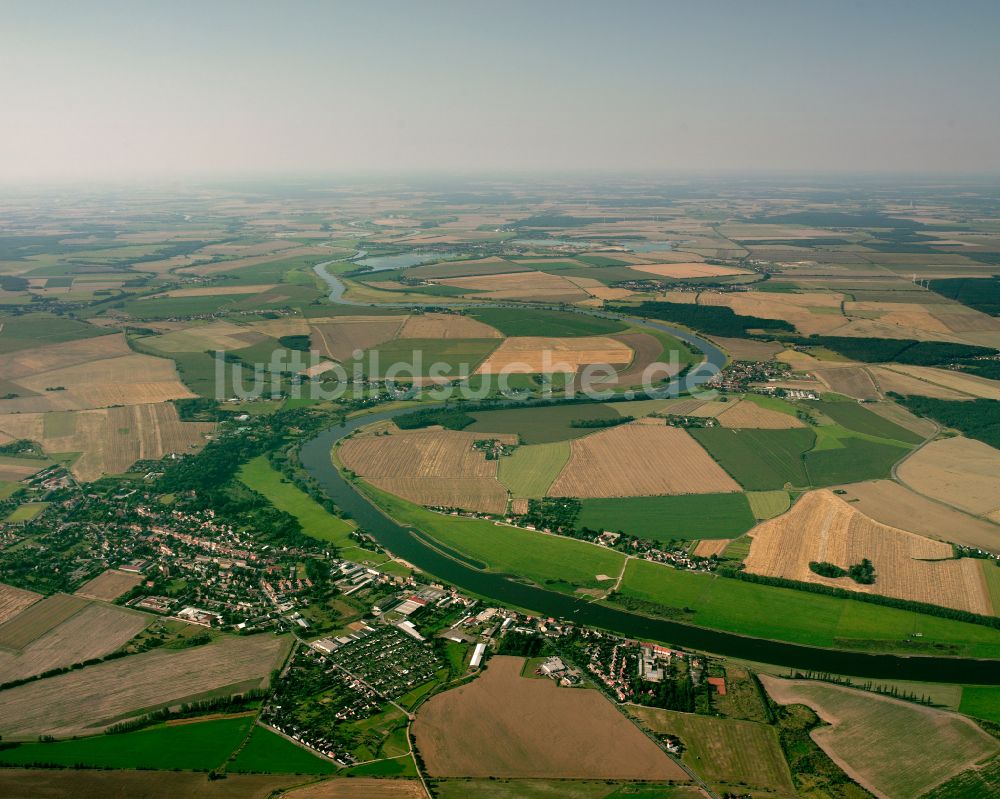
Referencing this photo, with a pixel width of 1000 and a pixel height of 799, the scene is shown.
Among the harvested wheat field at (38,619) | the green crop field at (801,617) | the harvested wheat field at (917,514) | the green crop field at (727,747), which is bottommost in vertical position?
the harvested wheat field at (38,619)

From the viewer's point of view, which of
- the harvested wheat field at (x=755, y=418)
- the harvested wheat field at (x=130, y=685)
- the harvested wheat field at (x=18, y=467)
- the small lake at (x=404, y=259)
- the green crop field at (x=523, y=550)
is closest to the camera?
the harvested wheat field at (x=130, y=685)

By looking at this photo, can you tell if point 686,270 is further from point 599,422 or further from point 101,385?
point 101,385

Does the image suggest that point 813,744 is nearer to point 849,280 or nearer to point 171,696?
point 171,696

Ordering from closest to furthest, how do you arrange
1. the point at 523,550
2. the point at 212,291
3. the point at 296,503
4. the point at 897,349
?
the point at 523,550, the point at 296,503, the point at 897,349, the point at 212,291

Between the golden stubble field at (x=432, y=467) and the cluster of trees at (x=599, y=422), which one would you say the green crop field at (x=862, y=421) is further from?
the golden stubble field at (x=432, y=467)

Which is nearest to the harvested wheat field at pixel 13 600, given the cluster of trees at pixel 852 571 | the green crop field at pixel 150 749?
the green crop field at pixel 150 749

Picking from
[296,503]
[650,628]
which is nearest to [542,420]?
[296,503]
